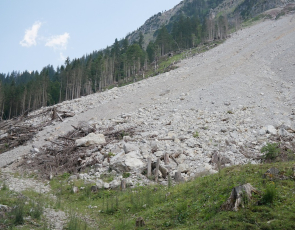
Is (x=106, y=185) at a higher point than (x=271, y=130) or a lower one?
lower

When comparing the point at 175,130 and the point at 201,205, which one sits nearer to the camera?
the point at 201,205

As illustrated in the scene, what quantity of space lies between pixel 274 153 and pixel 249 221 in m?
7.68

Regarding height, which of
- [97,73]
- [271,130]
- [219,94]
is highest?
[97,73]

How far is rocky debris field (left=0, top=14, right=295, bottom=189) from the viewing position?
13.7 m

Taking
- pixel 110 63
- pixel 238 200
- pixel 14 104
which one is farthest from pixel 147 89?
pixel 14 104

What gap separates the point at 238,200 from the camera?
6.39 m

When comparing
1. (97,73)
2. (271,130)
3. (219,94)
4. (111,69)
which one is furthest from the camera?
(111,69)

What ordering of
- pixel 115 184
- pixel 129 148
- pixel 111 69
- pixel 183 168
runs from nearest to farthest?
pixel 115 184 < pixel 183 168 < pixel 129 148 < pixel 111 69

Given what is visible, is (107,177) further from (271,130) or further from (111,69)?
(111,69)

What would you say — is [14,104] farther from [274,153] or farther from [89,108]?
[274,153]

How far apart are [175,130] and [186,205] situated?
34.2 feet

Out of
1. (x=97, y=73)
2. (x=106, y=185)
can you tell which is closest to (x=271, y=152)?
(x=106, y=185)

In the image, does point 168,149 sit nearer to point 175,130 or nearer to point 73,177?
point 175,130

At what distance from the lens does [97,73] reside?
2763 inches
